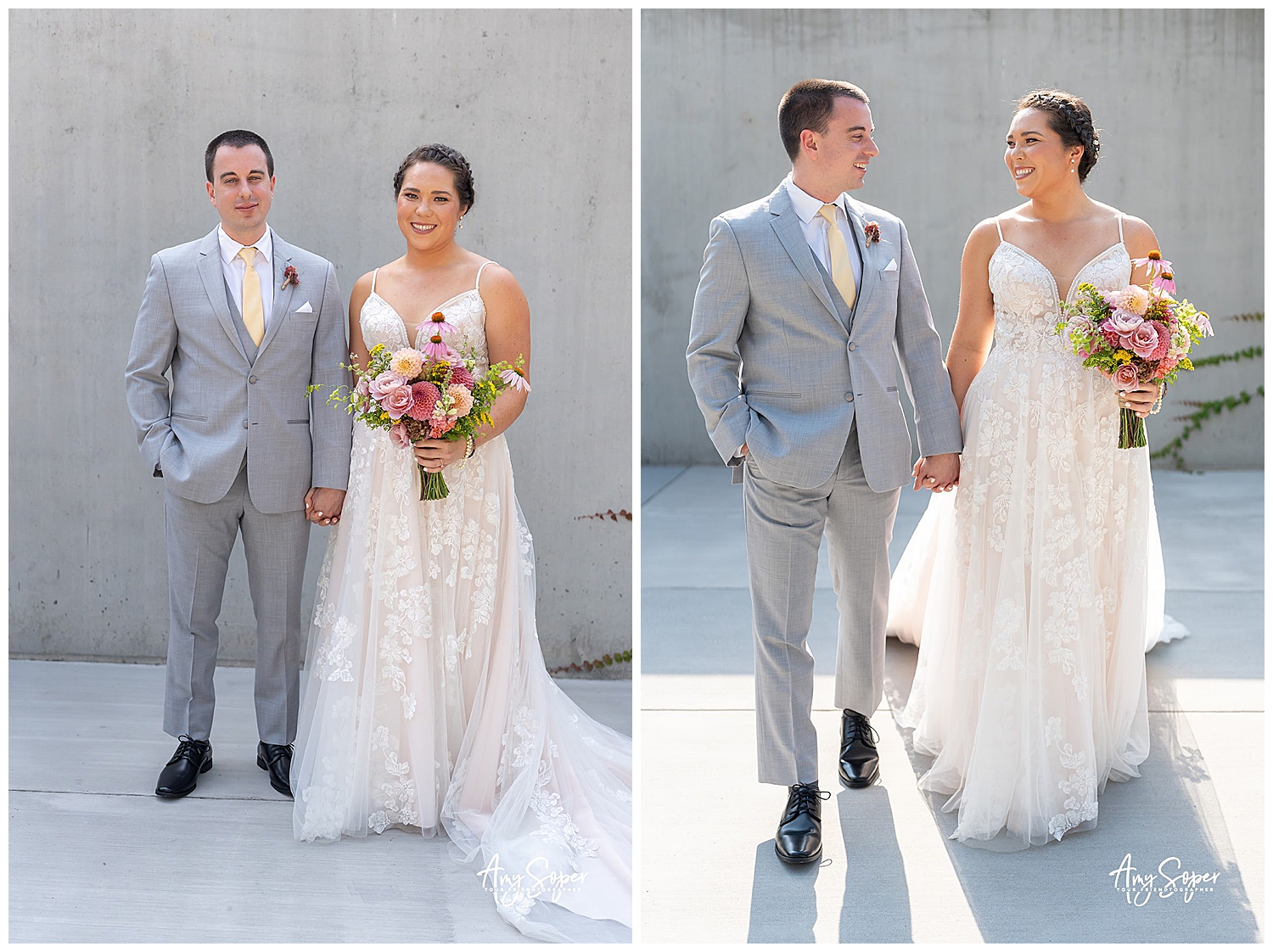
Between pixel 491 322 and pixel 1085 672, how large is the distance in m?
2.15

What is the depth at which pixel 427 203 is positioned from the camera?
350 cm

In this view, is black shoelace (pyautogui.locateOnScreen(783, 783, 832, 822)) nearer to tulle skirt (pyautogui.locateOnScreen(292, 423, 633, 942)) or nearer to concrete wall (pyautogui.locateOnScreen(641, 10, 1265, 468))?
tulle skirt (pyautogui.locateOnScreen(292, 423, 633, 942))

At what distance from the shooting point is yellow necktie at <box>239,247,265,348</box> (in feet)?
11.9

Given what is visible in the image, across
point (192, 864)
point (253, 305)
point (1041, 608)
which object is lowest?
point (192, 864)

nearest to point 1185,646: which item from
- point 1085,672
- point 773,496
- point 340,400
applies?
point 1085,672

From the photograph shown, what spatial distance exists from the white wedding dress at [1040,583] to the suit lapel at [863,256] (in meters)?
0.46

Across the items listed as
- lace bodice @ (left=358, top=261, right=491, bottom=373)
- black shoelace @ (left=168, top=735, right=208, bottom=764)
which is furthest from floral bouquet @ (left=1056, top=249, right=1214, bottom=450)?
black shoelace @ (left=168, top=735, right=208, bottom=764)

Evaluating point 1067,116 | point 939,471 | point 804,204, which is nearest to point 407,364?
point 804,204

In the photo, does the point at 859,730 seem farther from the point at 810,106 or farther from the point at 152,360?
the point at 152,360

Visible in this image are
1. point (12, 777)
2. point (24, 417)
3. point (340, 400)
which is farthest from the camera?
point (24, 417)

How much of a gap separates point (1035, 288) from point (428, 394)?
185cm

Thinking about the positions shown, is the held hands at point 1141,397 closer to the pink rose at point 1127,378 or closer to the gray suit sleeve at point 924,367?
the pink rose at point 1127,378

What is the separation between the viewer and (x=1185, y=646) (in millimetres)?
4738

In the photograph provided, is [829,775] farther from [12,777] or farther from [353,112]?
[353,112]
